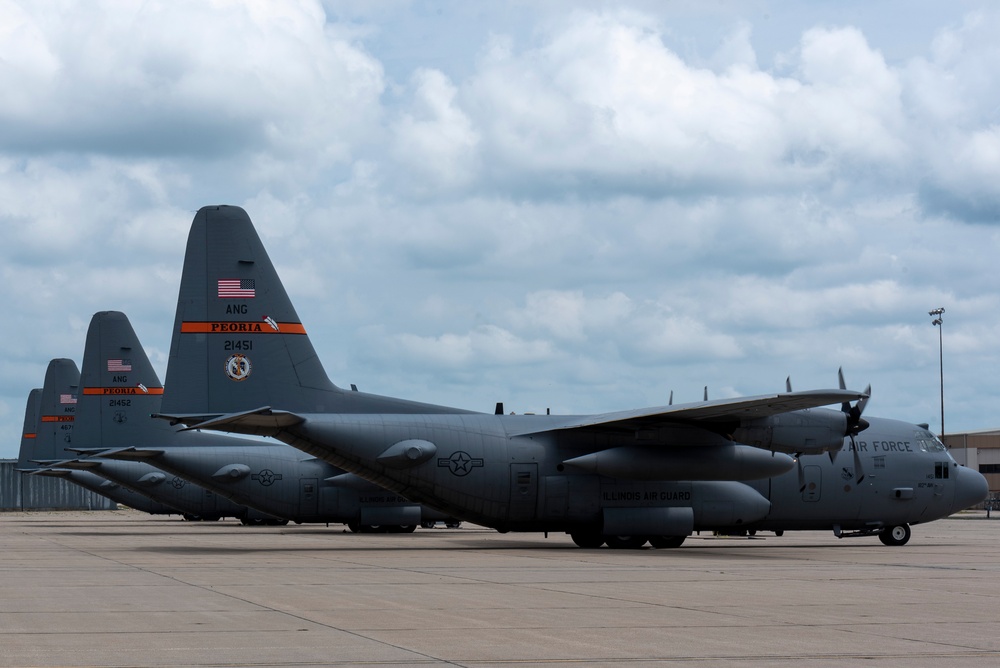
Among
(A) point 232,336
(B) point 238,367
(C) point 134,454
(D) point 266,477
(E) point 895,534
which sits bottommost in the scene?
(E) point 895,534

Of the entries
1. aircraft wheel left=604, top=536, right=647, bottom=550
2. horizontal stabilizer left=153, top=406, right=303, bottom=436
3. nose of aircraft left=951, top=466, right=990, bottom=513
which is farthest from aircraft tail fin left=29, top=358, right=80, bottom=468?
nose of aircraft left=951, top=466, right=990, bottom=513

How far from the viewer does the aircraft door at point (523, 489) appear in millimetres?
29453

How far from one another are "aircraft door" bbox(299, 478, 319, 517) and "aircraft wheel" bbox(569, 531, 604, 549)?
12833mm

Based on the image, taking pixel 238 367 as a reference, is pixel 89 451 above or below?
below

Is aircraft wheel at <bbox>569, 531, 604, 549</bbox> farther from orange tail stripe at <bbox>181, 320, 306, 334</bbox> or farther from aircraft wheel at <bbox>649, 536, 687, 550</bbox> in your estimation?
orange tail stripe at <bbox>181, 320, 306, 334</bbox>

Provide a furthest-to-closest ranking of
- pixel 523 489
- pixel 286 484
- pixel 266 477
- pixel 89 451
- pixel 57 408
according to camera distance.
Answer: pixel 57 408, pixel 89 451, pixel 286 484, pixel 266 477, pixel 523 489

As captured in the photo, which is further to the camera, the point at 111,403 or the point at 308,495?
the point at 111,403

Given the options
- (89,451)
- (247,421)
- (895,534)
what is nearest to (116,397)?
(89,451)

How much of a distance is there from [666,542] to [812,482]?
15.7 feet

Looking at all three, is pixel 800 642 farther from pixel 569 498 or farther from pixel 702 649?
pixel 569 498

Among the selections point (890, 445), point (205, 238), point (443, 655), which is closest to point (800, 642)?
point (443, 655)

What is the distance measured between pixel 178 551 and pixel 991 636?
22.0 meters

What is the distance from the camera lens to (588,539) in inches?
1254

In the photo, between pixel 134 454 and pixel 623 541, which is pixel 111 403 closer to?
pixel 134 454
